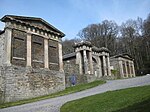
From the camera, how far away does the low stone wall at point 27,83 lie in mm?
18244

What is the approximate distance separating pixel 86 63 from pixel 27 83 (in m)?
14.8

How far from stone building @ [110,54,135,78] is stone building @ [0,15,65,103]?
22690 mm

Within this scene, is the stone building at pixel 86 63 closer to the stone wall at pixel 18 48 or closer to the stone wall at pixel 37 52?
the stone wall at pixel 37 52

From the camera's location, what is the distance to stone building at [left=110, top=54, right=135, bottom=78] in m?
44.5

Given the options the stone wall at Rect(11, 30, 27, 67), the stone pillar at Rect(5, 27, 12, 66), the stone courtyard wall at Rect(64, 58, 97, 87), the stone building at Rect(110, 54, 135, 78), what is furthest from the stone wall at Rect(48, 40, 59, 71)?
the stone building at Rect(110, 54, 135, 78)

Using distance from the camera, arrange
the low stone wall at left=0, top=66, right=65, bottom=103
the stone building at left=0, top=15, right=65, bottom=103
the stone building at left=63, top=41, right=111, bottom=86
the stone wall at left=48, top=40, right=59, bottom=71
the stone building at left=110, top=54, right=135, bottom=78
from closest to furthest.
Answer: the low stone wall at left=0, top=66, right=65, bottom=103
the stone building at left=0, top=15, right=65, bottom=103
the stone wall at left=48, top=40, right=59, bottom=71
the stone building at left=63, top=41, right=111, bottom=86
the stone building at left=110, top=54, right=135, bottom=78

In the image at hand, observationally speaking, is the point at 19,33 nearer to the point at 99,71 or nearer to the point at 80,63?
the point at 80,63

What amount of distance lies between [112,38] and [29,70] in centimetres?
4270

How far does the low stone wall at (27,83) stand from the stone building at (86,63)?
10.2ft

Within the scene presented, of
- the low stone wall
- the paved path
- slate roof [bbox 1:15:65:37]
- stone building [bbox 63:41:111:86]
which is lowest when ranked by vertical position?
the paved path

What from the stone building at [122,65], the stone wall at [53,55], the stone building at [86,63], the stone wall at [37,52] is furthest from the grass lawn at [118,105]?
the stone building at [122,65]

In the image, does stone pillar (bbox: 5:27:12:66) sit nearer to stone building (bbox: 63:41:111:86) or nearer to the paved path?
the paved path

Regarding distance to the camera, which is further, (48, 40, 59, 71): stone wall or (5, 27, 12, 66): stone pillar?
(48, 40, 59, 71): stone wall

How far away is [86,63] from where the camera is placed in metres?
32.9
